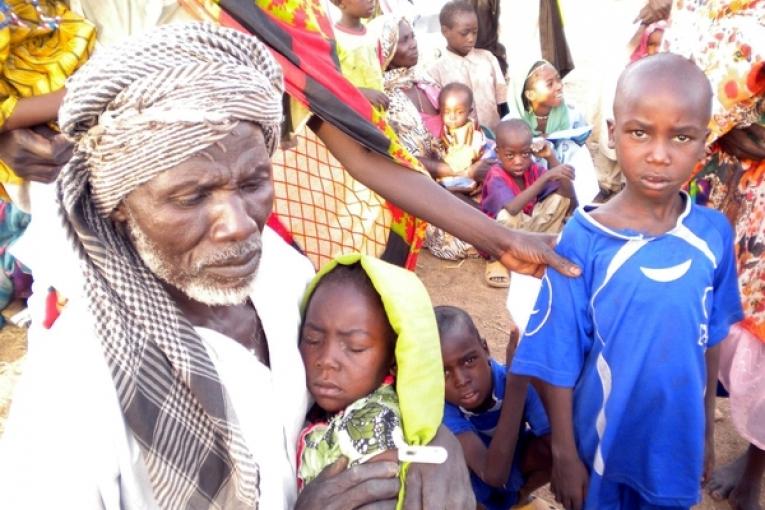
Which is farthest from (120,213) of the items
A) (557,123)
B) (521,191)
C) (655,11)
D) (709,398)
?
(655,11)

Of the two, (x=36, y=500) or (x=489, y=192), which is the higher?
(x=36, y=500)

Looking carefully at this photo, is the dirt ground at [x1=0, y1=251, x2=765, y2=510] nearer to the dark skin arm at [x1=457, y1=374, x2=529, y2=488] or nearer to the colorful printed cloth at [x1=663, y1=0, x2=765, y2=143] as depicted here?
the dark skin arm at [x1=457, y1=374, x2=529, y2=488]

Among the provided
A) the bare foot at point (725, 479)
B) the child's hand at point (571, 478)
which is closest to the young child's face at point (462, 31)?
the bare foot at point (725, 479)

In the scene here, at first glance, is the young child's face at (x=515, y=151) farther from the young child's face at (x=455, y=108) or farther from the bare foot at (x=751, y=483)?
the bare foot at (x=751, y=483)

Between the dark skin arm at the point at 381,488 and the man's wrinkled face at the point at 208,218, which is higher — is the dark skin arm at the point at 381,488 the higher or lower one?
the lower one

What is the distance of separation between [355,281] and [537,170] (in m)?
4.01

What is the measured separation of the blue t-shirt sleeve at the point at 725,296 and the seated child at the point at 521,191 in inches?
120

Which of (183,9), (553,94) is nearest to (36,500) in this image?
(183,9)

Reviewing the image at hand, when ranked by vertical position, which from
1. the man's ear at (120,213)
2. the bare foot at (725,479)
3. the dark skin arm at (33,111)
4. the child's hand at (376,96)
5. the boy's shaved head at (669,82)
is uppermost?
the boy's shaved head at (669,82)

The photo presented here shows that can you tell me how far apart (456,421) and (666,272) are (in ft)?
2.86

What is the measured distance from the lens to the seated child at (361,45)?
4.66 metres

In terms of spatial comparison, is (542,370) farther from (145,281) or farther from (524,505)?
(145,281)

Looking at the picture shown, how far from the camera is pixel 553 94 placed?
6137mm

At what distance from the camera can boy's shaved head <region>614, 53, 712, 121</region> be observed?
1919 millimetres
